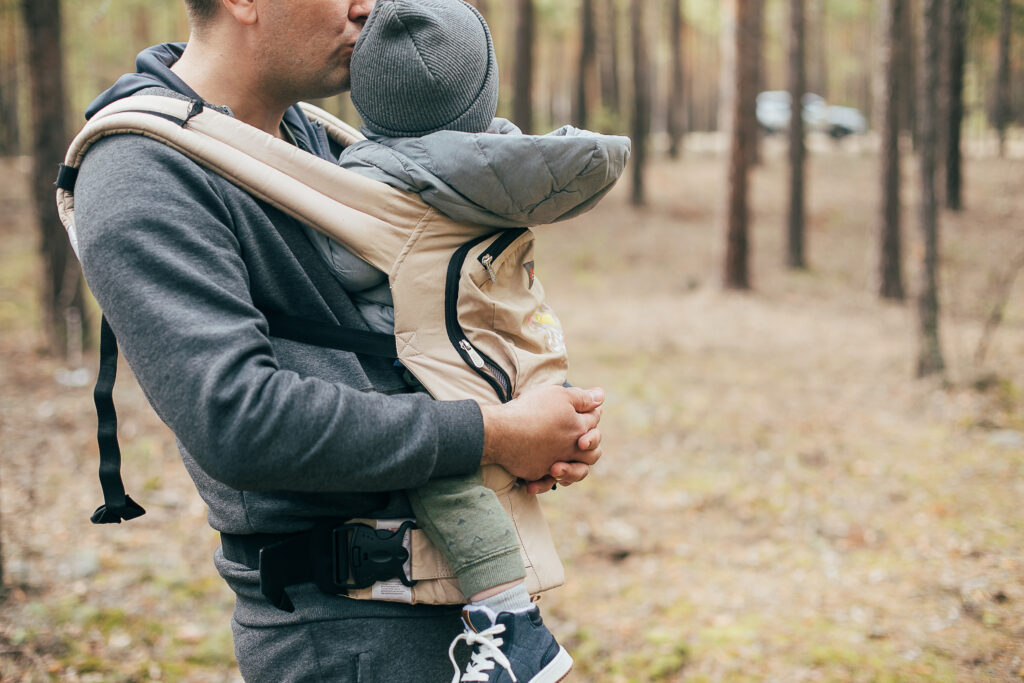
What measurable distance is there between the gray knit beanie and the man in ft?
0.33

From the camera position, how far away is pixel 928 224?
7.95 meters

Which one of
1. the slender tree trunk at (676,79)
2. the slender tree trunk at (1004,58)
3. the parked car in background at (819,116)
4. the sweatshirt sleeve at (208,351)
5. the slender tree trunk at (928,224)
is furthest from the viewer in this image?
the parked car in background at (819,116)

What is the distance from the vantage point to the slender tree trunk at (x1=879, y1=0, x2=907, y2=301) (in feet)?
37.9

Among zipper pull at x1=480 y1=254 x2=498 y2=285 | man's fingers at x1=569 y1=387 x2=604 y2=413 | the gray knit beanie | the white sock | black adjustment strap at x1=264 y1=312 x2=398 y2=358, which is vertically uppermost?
the gray knit beanie

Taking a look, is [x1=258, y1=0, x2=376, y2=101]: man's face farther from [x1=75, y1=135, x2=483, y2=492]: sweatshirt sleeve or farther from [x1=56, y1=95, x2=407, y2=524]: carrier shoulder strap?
[x1=75, y1=135, x2=483, y2=492]: sweatshirt sleeve

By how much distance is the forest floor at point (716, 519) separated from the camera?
3908 millimetres

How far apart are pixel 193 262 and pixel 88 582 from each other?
3.70 m

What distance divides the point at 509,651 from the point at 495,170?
855 millimetres

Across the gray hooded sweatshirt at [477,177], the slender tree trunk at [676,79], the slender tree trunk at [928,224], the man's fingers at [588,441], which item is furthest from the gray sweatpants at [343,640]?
the slender tree trunk at [676,79]

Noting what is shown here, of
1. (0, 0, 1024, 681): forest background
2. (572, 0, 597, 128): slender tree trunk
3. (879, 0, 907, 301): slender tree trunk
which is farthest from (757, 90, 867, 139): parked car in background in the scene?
(879, 0, 907, 301): slender tree trunk

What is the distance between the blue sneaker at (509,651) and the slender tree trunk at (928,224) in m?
7.67

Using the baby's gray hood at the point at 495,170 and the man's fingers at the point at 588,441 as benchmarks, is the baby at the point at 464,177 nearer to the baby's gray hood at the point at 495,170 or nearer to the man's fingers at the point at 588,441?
the baby's gray hood at the point at 495,170

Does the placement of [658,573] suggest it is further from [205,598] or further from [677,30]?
[677,30]

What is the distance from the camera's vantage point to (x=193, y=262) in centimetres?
128
